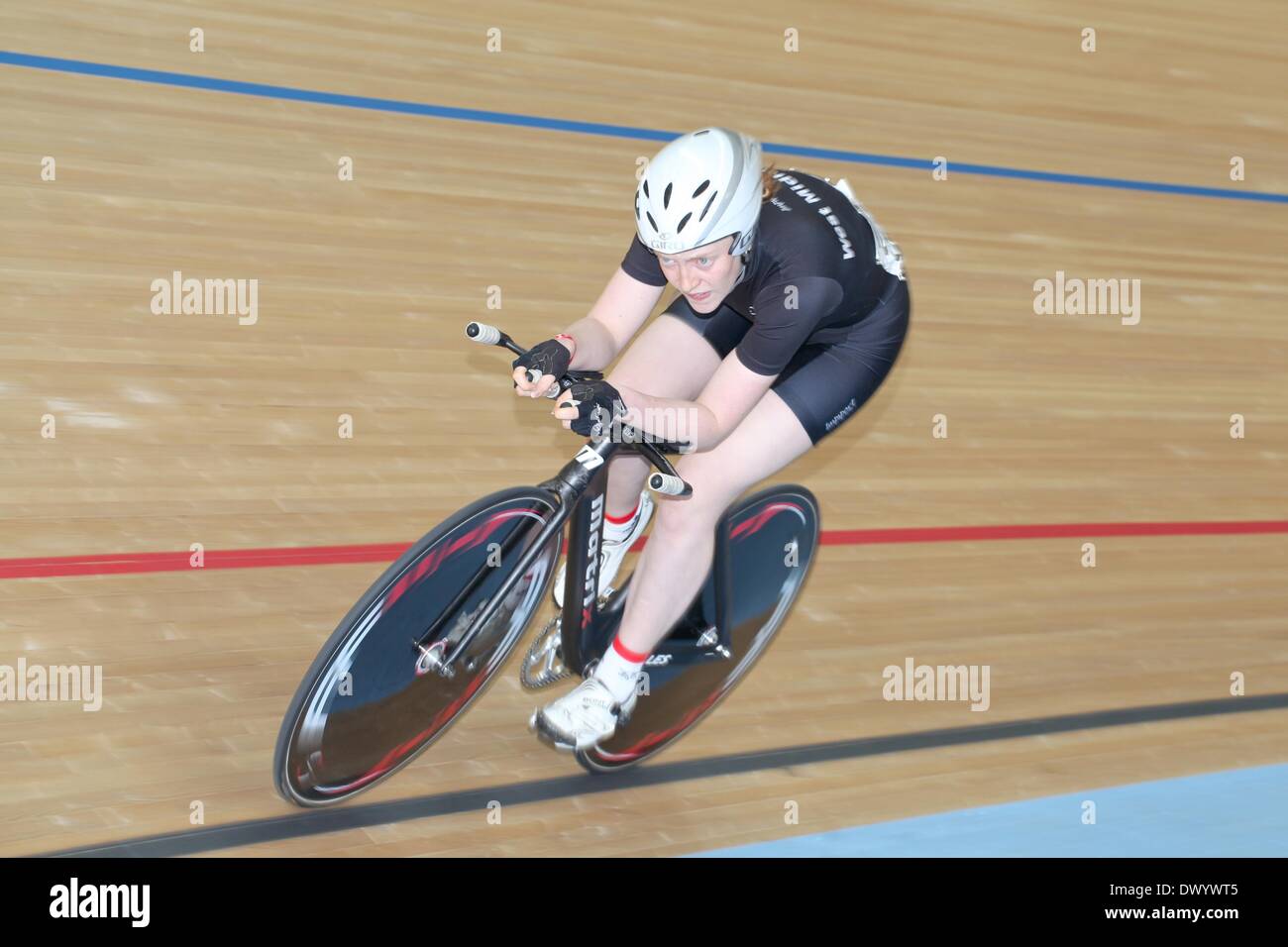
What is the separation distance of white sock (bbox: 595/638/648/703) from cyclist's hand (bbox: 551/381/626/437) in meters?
0.61

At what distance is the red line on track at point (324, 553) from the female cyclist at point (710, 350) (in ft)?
2.51

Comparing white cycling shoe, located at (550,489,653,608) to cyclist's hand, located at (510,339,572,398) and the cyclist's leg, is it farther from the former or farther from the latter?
cyclist's hand, located at (510,339,572,398)

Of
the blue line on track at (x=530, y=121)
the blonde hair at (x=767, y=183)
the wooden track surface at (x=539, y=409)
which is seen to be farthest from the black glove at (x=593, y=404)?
the blue line on track at (x=530, y=121)

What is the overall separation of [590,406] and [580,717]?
0.72m

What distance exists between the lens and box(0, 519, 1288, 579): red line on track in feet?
9.24

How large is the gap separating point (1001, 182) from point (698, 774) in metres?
2.79

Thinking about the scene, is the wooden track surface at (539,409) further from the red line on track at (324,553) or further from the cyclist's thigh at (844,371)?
the cyclist's thigh at (844,371)

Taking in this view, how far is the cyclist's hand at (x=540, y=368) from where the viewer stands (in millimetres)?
1937

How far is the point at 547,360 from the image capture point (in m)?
1.95

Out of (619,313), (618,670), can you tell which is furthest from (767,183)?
(618,670)

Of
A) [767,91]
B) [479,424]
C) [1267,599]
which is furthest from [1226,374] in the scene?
[479,424]

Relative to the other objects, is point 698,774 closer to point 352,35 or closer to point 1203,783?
point 1203,783

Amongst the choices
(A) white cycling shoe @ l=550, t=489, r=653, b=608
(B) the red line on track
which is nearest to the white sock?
(A) white cycling shoe @ l=550, t=489, r=653, b=608

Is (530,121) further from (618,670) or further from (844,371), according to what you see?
(618,670)
